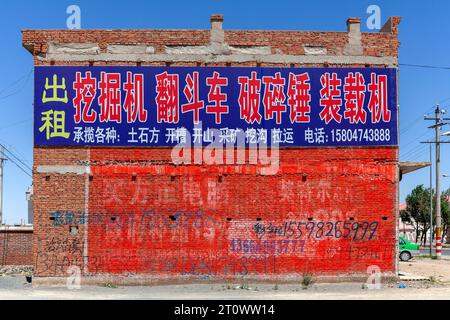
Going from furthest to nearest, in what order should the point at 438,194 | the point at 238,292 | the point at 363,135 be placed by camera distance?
the point at 438,194, the point at 363,135, the point at 238,292

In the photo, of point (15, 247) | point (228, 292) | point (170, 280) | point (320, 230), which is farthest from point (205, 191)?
point (15, 247)

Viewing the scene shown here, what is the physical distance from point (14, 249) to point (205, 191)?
1215 centimetres

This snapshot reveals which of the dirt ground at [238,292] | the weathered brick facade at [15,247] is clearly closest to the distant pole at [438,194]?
the dirt ground at [238,292]

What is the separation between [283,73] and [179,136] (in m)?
4.28

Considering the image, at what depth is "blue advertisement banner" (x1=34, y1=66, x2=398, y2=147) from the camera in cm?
2100

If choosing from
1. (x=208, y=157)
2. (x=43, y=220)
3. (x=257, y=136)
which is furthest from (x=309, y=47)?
(x=43, y=220)

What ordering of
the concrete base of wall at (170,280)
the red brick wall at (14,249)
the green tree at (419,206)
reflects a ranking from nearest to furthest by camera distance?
1. the concrete base of wall at (170,280)
2. the red brick wall at (14,249)
3. the green tree at (419,206)

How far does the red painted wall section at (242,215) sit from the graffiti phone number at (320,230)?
0.03 m

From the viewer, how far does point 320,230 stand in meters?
21.1

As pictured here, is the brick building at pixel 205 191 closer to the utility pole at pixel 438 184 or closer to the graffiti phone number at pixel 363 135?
the graffiti phone number at pixel 363 135

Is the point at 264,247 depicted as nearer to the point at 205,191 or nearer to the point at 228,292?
the point at 228,292

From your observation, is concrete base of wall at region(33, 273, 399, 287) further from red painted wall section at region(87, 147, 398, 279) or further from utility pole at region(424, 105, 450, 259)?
utility pole at region(424, 105, 450, 259)

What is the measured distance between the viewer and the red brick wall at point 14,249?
92.8 feet
